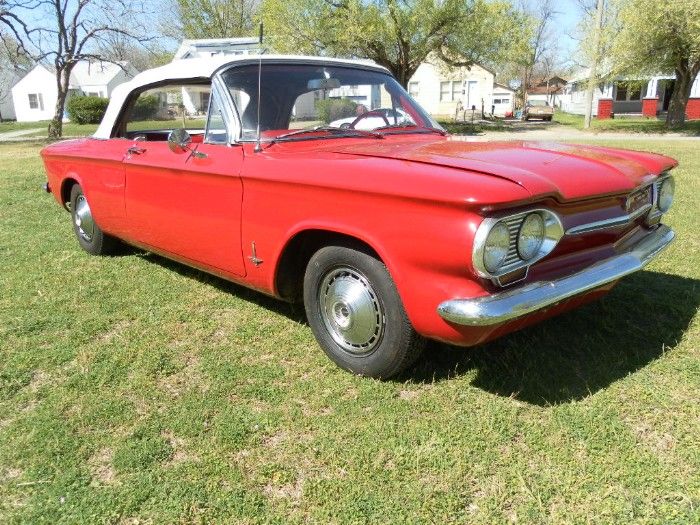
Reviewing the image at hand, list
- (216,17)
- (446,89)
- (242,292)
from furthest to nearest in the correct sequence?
(446,89), (216,17), (242,292)

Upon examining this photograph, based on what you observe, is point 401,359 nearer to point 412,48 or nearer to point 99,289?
point 99,289

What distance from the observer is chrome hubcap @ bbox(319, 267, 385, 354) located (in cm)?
279

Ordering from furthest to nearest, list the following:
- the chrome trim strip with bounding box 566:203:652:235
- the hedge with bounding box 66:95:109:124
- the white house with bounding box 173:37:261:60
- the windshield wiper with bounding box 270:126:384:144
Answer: the hedge with bounding box 66:95:109:124
the white house with bounding box 173:37:261:60
the windshield wiper with bounding box 270:126:384:144
the chrome trim strip with bounding box 566:203:652:235

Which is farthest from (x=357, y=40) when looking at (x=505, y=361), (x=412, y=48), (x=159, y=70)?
(x=505, y=361)

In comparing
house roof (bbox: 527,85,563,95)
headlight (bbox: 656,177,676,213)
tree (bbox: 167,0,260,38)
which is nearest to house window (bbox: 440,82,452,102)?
tree (bbox: 167,0,260,38)

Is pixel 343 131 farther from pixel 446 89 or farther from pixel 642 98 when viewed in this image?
pixel 446 89

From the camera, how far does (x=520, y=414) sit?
264 cm

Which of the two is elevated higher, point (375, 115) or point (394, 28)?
point (394, 28)

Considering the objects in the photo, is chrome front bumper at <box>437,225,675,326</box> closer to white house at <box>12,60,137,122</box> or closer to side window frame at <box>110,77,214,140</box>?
side window frame at <box>110,77,214,140</box>

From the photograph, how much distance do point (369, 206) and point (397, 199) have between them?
0.54 ft

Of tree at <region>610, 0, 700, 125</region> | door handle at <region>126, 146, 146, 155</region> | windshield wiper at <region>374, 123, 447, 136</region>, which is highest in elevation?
tree at <region>610, 0, 700, 125</region>

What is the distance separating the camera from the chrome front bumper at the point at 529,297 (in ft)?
7.35

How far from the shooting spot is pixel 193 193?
3.49 meters

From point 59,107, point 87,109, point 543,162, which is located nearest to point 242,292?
point 543,162
